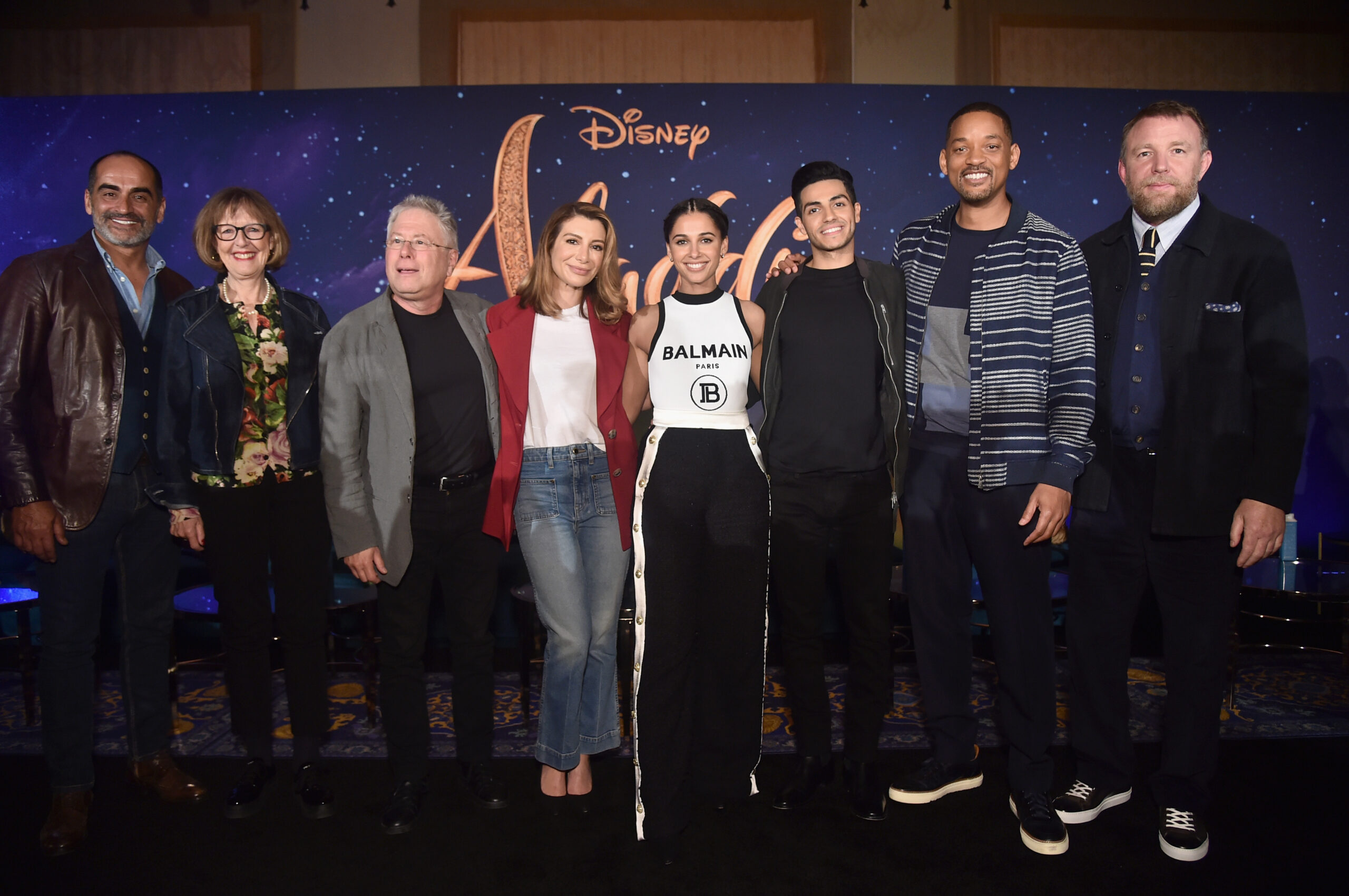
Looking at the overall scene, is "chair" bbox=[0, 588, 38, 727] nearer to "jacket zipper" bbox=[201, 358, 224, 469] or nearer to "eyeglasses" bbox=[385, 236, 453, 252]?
"jacket zipper" bbox=[201, 358, 224, 469]

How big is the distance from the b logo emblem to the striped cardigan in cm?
78

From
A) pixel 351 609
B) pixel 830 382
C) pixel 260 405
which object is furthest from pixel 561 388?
pixel 351 609

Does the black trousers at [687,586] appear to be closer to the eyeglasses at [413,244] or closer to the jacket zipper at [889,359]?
the jacket zipper at [889,359]

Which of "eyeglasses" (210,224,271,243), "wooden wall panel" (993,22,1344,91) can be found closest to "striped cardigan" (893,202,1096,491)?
"eyeglasses" (210,224,271,243)

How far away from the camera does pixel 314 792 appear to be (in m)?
2.53

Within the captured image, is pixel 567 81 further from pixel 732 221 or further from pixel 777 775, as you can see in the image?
pixel 777 775

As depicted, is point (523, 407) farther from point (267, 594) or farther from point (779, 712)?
point (779, 712)

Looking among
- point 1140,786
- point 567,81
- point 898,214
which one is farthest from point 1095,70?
point 1140,786

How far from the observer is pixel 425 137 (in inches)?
180

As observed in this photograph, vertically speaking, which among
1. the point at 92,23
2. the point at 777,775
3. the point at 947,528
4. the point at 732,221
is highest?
the point at 92,23

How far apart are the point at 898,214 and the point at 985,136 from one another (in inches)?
91.5

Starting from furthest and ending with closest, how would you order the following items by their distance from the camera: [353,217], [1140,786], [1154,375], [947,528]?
[353,217], [1140,786], [947,528], [1154,375]

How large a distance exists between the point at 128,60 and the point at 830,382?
5.37 meters

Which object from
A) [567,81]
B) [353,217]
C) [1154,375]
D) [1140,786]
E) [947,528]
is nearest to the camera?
[1154,375]
